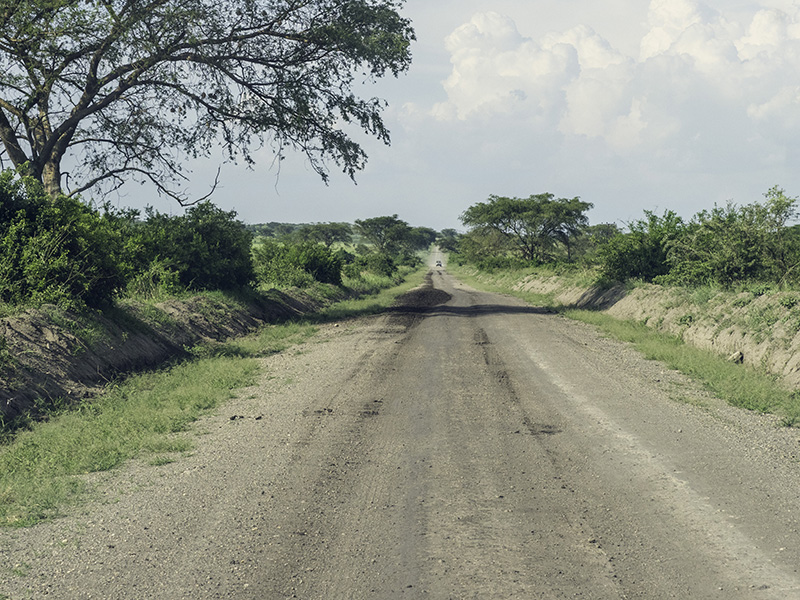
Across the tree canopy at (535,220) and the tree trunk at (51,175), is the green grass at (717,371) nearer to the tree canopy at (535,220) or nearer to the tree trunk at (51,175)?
the tree trunk at (51,175)

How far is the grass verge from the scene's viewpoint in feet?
19.4

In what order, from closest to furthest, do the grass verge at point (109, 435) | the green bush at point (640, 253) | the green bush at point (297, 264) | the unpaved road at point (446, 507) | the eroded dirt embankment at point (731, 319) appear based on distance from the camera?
the unpaved road at point (446, 507) < the grass verge at point (109, 435) < the eroded dirt embankment at point (731, 319) < the green bush at point (640, 253) < the green bush at point (297, 264)

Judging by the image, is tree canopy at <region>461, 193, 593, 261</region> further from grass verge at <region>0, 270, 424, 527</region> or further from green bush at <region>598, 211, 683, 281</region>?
grass verge at <region>0, 270, 424, 527</region>

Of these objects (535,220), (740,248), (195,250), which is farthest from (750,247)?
(535,220)

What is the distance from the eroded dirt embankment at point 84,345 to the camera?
944 cm

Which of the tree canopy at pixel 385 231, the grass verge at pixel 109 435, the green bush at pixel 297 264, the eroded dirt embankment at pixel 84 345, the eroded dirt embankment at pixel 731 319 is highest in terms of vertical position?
the tree canopy at pixel 385 231

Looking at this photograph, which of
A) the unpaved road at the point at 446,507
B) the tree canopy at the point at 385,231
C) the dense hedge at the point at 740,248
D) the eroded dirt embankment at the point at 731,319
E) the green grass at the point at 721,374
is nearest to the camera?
the unpaved road at the point at 446,507

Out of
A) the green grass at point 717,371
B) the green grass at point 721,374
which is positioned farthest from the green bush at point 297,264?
the green grass at point 721,374

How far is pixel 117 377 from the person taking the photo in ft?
38.2

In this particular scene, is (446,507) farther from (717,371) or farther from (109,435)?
(717,371)

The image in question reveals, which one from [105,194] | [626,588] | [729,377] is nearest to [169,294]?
[105,194]

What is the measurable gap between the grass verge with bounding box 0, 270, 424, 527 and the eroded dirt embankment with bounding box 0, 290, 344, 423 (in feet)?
1.62

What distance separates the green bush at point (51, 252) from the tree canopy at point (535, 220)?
5882cm

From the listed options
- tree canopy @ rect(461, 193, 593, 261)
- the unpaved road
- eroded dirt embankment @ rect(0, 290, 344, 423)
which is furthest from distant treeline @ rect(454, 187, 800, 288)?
tree canopy @ rect(461, 193, 593, 261)
